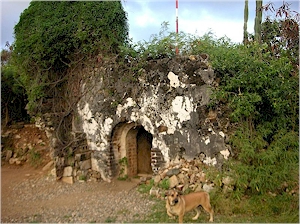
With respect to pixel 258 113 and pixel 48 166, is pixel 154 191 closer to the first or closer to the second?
pixel 258 113

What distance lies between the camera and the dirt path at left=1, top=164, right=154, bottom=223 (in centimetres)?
677

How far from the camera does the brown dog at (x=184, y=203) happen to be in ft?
18.9

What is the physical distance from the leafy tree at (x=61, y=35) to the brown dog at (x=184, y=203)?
4.78 metres

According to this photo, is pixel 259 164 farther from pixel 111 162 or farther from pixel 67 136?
pixel 67 136

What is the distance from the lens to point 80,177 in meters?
9.23

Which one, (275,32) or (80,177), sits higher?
(275,32)

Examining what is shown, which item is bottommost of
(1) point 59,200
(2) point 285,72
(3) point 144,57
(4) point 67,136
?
(1) point 59,200

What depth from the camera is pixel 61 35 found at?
898cm

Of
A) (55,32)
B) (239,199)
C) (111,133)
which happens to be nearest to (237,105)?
(239,199)

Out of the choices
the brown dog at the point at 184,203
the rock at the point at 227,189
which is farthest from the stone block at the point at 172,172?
the brown dog at the point at 184,203

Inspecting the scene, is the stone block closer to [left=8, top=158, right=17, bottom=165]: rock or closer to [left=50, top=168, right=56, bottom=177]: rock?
[left=50, top=168, right=56, bottom=177]: rock

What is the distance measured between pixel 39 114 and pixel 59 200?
265cm

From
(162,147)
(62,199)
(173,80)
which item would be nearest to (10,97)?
(62,199)

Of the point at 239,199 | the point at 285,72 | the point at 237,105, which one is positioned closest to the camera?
the point at 239,199
